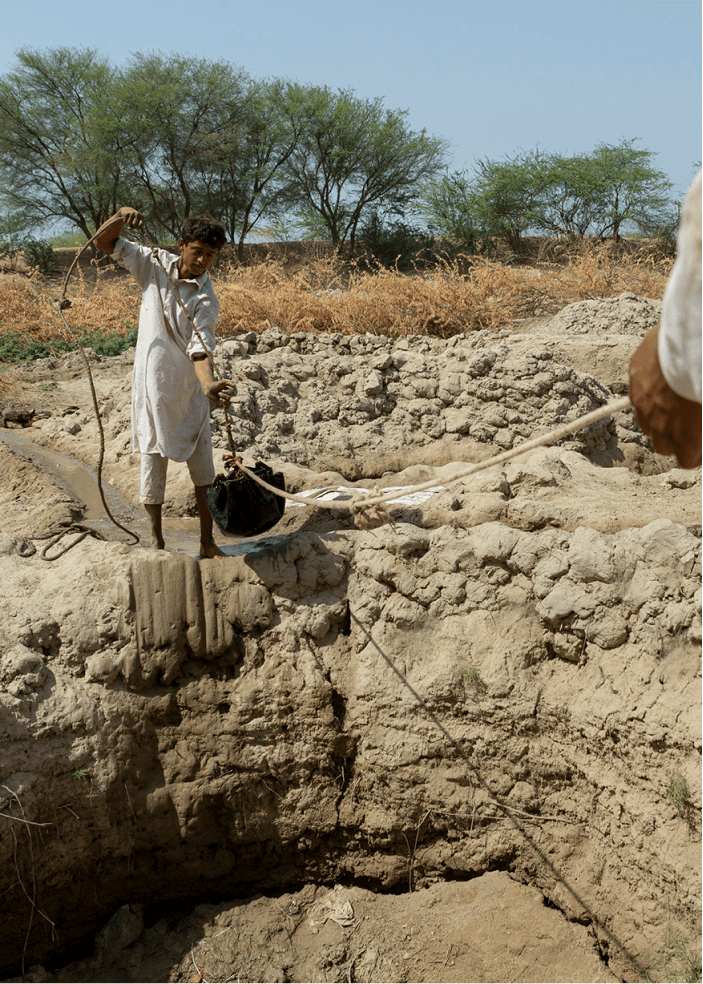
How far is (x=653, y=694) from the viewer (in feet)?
9.39

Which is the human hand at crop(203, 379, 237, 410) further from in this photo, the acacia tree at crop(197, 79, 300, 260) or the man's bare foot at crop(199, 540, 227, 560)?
the acacia tree at crop(197, 79, 300, 260)

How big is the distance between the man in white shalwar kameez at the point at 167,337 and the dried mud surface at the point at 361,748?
1.67 ft

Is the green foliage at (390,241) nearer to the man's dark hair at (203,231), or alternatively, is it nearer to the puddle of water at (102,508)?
the puddle of water at (102,508)

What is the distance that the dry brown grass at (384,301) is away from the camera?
7.90 m

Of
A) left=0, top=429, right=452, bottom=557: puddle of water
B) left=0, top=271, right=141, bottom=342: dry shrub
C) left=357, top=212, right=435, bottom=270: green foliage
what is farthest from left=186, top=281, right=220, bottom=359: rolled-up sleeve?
left=357, top=212, right=435, bottom=270: green foliage

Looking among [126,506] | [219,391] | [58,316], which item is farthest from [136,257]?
[58,316]

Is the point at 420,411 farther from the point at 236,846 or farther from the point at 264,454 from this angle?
the point at 236,846

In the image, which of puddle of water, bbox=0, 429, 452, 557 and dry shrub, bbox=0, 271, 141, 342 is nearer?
puddle of water, bbox=0, 429, 452, 557

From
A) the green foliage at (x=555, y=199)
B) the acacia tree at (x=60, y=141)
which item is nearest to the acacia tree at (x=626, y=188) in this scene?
the green foliage at (x=555, y=199)

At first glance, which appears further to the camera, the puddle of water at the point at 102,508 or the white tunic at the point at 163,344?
the puddle of water at the point at 102,508

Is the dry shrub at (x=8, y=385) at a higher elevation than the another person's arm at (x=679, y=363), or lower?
lower

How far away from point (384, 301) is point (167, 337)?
502cm

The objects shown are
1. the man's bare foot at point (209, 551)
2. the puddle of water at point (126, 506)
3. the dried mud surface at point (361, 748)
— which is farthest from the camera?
the puddle of water at point (126, 506)

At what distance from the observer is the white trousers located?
3.34 m
